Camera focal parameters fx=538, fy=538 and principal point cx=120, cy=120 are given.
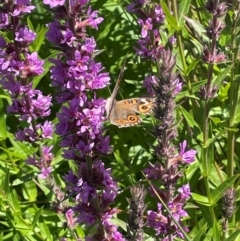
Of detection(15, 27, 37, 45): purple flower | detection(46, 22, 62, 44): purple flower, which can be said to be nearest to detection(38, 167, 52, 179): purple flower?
detection(15, 27, 37, 45): purple flower

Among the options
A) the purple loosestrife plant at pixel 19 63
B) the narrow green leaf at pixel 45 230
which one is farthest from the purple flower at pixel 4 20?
the narrow green leaf at pixel 45 230

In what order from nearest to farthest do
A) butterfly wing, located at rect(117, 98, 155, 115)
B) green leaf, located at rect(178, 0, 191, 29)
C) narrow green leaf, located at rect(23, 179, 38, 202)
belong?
butterfly wing, located at rect(117, 98, 155, 115) < green leaf, located at rect(178, 0, 191, 29) < narrow green leaf, located at rect(23, 179, 38, 202)

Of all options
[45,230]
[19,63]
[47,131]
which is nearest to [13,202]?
[45,230]

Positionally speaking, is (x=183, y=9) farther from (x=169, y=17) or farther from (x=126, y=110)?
(x=126, y=110)

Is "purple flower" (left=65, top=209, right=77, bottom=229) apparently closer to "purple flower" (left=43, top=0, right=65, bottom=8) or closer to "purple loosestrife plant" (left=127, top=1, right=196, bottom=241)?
"purple loosestrife plant" (left=127, top=1, right=196, bottom=241)

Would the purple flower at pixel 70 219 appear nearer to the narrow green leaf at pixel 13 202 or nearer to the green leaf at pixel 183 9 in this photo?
the narrow green leaf at pixel 13 202
